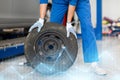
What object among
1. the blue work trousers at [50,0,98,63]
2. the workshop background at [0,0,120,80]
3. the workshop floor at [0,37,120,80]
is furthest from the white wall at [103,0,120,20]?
the blue work trousers at [50,0,98,63]

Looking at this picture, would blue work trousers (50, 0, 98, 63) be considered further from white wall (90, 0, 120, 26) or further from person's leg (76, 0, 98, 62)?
white wall (90, 0, 120, 26)

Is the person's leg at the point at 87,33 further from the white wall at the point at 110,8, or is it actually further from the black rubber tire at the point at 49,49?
the white wall at the point at 110,8

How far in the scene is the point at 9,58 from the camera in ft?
8.40

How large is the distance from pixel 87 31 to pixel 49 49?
0.35 metres

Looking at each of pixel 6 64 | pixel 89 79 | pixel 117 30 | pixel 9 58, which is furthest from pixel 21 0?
pixel 117 30

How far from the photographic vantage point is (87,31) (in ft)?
6.36

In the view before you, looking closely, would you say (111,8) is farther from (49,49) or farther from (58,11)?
(49,49)

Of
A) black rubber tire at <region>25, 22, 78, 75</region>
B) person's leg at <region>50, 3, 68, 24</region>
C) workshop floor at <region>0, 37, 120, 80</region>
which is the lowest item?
workshop floor at <region>0, 37, 120, 80</region>

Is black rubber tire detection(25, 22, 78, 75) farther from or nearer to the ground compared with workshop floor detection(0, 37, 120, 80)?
farther from the ground

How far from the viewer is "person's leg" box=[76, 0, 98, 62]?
1.93 meters

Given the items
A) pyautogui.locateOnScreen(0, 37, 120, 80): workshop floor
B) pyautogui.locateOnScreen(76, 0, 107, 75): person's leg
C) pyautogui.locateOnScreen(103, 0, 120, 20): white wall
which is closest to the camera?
pyautogui.locateOnScreen(0, 37, 120, 80): workshop floor

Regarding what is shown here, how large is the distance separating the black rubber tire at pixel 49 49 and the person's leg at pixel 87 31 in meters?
0.15

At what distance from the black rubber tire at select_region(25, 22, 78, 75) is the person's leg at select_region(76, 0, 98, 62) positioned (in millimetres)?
149

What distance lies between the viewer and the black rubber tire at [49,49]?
72.2 inches
